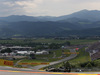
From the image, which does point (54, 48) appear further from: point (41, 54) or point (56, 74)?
point (56, 74)

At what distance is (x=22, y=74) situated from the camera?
2208cm

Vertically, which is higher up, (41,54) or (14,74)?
(14,74)

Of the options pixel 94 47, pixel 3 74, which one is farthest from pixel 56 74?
pixel 94 47

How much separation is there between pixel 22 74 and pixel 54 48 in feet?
286

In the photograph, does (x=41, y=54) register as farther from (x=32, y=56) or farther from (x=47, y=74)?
(x=47, y=74)

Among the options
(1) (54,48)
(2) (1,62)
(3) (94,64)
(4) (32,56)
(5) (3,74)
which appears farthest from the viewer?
(1) (54,48)

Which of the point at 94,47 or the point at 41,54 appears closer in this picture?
the point at 41,54

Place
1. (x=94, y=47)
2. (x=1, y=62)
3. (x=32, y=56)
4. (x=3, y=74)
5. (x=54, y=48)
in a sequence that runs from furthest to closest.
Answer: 1. (x=54, y=48)
2. (x=94, y=47)
3. (x=32, y=56)
4. (x=1, y=62)
5. (x=3, y=74)

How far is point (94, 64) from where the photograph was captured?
46219 millimetres

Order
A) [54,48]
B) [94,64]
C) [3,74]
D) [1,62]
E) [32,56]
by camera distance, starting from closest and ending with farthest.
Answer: [3,74]
[1,62]
[94,64]
[32,56]
[54,48]

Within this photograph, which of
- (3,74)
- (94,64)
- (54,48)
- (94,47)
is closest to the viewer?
(3,74)

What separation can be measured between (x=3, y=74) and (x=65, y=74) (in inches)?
331

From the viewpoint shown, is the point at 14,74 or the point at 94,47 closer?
the point at 14,74

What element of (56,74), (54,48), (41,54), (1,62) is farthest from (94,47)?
(56,74)
